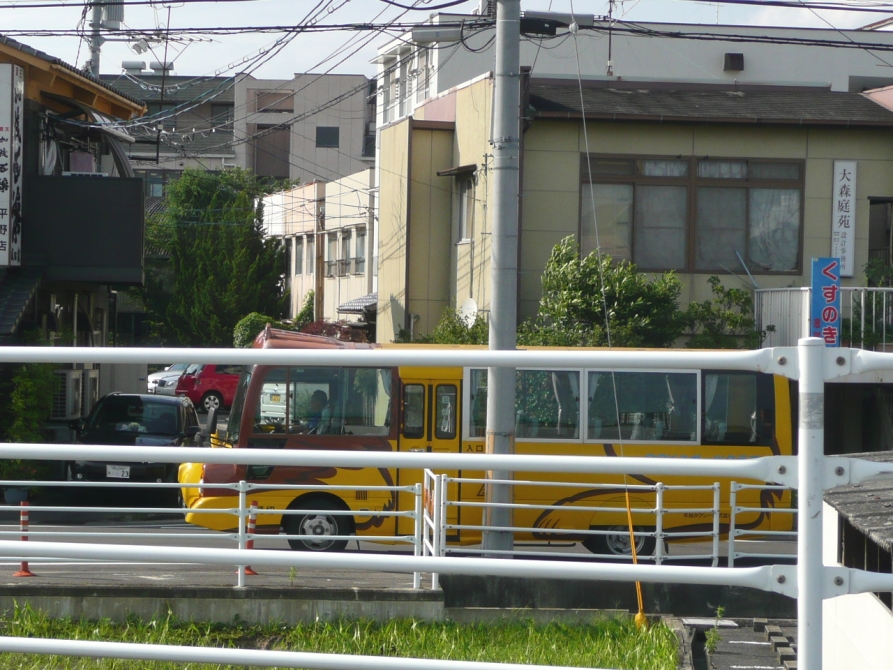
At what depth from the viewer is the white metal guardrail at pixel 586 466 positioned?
2.04m

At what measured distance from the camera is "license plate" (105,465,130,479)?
14836mm

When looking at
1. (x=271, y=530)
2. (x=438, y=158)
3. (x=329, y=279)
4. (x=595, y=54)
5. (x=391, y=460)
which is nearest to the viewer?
(x=391, y=460)

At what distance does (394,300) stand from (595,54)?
13.3m

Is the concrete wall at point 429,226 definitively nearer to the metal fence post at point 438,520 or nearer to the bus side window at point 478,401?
the bus side window at point 478,401

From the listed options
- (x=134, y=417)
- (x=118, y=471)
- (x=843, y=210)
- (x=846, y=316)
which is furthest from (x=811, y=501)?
(x=843, y=210)

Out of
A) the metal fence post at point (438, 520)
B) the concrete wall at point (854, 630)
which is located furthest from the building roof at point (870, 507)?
the metal fence post at point (438, 520)

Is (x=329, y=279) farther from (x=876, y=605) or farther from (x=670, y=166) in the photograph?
(x=876, y=605)

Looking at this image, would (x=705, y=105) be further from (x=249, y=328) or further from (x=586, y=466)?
(x=249, y=328)

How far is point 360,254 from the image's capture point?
3712 cm

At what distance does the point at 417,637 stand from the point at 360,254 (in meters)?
31.2

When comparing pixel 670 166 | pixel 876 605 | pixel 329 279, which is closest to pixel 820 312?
pixel 670 166

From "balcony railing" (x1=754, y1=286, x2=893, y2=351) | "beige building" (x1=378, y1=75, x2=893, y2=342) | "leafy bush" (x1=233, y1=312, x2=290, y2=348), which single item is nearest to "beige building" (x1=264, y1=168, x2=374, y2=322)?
"leafy bush" (x1=233, y1=312, x2=290, y2=348)

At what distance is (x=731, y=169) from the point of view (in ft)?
60.2

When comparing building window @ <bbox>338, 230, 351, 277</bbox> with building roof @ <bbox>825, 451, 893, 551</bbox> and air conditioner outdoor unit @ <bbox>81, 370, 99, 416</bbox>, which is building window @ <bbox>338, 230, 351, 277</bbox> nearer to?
air conditioner outdoor unit @ <bbox>81, 370, 99, 416</bbox>
